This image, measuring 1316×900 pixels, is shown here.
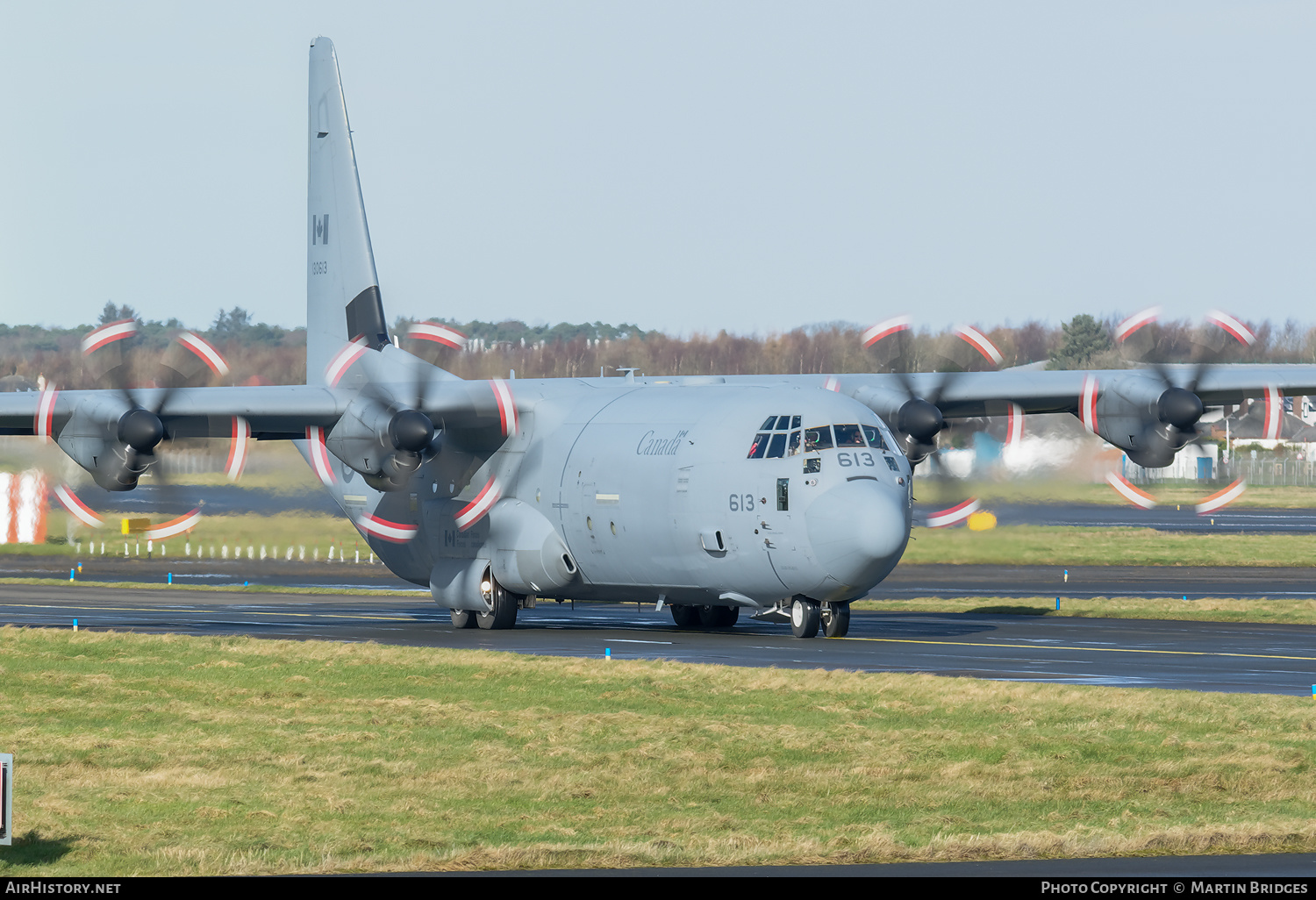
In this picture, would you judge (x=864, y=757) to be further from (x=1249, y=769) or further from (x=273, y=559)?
(x=273, y=559)

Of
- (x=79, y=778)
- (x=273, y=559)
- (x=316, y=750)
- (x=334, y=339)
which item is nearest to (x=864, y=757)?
(x=316, y=750)

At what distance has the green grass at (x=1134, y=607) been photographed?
34406 mm

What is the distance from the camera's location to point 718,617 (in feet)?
108

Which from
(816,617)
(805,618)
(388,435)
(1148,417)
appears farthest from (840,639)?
(388,435)

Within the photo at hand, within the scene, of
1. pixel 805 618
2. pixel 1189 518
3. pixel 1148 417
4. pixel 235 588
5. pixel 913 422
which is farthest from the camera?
pixel 1189 518

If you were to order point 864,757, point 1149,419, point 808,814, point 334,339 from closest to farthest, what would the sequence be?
point 808,814 < point 864,757 < point 1149,419 < point 334,339

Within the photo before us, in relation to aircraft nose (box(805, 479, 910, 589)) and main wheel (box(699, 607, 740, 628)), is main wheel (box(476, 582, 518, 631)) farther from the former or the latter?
aircraft nose (box(805, 479, 910, 589))

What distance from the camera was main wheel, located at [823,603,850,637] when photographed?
29.3 meters

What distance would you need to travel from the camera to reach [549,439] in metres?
32.5

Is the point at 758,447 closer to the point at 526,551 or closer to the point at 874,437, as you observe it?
the point at 874,437

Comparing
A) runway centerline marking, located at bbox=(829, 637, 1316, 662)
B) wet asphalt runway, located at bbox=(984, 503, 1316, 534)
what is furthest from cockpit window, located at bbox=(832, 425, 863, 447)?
wet asphalt runway, located at bbox=(984, 503, 1316, 534)

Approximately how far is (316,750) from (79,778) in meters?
2.50

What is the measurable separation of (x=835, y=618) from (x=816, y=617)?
0.37 metres

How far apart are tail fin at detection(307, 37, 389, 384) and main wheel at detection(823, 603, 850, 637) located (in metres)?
11.8
